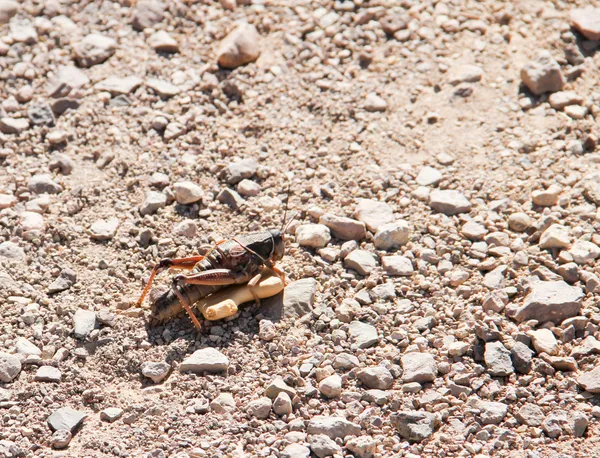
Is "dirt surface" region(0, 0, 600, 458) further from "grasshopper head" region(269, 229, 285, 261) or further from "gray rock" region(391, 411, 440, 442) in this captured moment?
"grasshopper head" region(269, 229, 285, 261)

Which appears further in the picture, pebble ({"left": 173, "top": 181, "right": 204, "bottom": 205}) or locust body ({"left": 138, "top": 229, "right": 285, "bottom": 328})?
pebble ({"left": 173, "top": 181, "right": 204, "bottom": 205})

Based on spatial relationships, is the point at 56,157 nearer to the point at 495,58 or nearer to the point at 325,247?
the point at 325,247

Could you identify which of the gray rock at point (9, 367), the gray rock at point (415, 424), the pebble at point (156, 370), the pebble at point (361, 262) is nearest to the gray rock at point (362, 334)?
the pebble at point (361, 262)

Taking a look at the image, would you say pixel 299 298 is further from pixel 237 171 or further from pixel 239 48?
pixel 239 48

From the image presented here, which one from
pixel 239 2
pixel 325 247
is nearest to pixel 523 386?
pixel 325 247

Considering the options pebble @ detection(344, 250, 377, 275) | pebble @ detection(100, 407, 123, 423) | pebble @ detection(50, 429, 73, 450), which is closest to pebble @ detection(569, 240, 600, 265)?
pebble @ detection(344, 250, 377, 275)

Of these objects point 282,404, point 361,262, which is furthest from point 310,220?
point 282,404

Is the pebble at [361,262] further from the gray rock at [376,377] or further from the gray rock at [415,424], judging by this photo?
the gray rock at [415,424]
